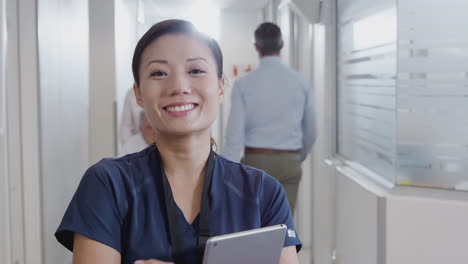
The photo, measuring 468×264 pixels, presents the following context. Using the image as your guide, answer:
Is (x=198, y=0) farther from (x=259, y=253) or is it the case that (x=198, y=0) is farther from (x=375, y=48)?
(x=259, y=253)

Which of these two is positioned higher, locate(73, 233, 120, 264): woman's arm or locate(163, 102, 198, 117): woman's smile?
locate(163, 102, 198, 117): woman's smile

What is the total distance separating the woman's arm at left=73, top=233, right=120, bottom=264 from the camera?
116 centimetres

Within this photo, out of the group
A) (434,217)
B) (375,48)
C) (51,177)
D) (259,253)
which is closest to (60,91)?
(51,177)

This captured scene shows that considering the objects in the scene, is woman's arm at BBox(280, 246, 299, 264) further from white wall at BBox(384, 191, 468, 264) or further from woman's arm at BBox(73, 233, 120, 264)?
white wall at BBox(384, 191, 468, 264)

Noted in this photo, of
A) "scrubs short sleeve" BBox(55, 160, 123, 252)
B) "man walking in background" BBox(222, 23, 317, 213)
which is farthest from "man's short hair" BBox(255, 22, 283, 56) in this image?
"scrubs short sleeve" BBox(55, 160, 123, 252)

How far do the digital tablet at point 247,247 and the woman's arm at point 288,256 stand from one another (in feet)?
0.39

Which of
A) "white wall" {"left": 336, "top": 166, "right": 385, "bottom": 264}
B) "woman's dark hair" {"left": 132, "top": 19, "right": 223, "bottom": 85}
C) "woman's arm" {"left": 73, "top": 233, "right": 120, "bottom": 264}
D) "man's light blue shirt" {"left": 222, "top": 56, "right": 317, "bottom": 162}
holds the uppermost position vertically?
"woman's dark hair" {"left": 132, "top": 19, "right": 223, "bottom": 85}

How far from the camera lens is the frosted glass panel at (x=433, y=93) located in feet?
6.22

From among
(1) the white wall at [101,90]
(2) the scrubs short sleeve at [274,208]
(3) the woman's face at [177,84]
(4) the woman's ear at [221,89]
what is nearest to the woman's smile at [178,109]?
(3) the woman's face at [177,84]

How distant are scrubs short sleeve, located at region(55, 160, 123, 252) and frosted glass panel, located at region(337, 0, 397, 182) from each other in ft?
4.04

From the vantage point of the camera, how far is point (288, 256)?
1.29 metres

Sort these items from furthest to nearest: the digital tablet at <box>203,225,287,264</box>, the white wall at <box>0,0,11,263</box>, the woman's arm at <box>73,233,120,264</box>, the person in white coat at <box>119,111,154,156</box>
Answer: the person in white coat at <box>119,111,154,156</box> < the white wall at <box>0,0,11,263</box> < the woman's arm at <box>73,233,120,264</box> < the digital tablet at <box>203,225,287,264</box>

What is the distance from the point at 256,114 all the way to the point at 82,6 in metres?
1.61

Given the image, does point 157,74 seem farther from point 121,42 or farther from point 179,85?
point 121,42
